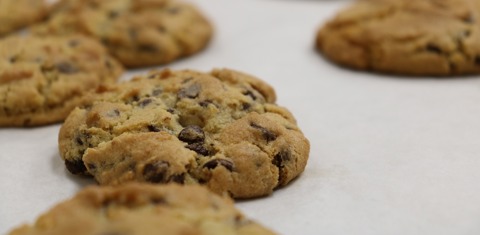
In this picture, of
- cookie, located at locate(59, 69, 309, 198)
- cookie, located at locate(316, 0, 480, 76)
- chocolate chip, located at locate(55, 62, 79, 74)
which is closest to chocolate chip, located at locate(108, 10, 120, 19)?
chocolate chip, located at locate(55, 62, 79, 74)

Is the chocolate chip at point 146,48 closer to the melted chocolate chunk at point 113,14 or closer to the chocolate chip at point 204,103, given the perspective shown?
the melted chocolate chunk at point 113,14

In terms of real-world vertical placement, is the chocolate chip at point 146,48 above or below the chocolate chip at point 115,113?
below

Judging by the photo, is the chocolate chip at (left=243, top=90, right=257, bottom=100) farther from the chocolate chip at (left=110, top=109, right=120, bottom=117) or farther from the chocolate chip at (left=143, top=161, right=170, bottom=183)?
the chocolate chip at (left=143, top=161, right=170, bottom=183)

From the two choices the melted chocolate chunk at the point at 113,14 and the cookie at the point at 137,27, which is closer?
the cookie at the point at 137,27

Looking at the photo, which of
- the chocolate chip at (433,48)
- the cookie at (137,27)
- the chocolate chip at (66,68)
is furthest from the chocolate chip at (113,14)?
the chocolate chip at (433,48)

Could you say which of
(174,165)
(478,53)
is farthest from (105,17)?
(478,53)

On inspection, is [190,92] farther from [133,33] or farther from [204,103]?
[133,33]

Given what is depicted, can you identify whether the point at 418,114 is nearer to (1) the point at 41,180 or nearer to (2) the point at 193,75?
(2) the point at 193,75
